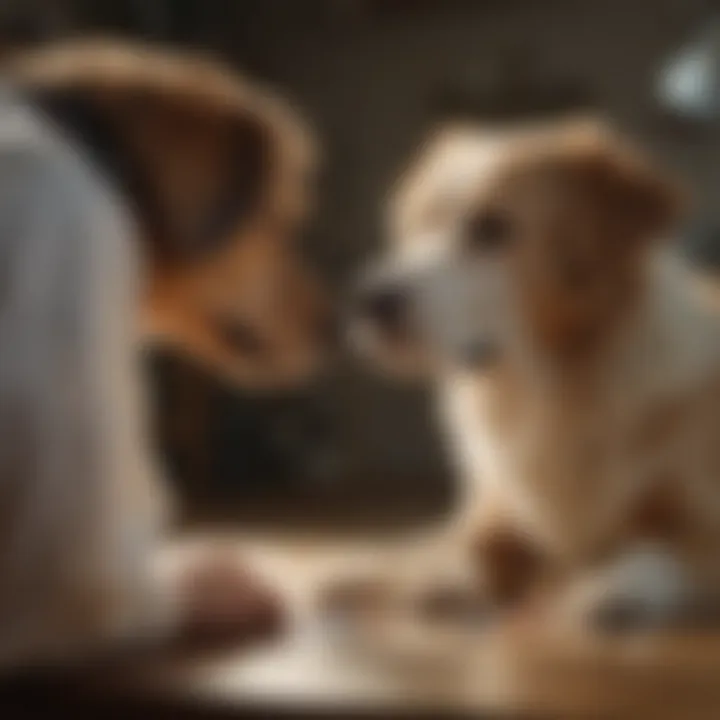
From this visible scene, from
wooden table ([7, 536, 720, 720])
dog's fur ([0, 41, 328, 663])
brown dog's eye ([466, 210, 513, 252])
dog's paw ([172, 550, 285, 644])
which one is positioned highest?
brown dog's eye ([466, 210, 513, 252])

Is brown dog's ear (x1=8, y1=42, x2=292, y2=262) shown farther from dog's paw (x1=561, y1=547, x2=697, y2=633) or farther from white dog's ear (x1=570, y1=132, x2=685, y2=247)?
dog's paw (x1=561, y1=547, x2=697, y2=633)

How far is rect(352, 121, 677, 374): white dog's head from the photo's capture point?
38.9 inches

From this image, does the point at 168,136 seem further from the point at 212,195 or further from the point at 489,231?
the point at 489,231

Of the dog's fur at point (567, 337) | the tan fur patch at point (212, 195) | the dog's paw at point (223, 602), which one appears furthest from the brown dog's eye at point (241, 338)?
the dog's paw at point (223, 602)

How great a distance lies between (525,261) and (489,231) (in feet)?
0.15

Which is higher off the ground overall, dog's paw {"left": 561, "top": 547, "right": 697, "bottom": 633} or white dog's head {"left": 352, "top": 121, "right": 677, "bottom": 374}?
white dog's head {"left": 352, "top": 121, "right": 677, "bottom": 374}

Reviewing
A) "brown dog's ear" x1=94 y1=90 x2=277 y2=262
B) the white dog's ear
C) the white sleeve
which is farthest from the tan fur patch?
the white dog's ear

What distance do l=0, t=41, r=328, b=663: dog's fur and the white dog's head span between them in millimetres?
95

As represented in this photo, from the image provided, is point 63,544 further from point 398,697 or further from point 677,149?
point 677,149

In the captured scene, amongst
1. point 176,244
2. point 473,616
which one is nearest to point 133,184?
point 176,244

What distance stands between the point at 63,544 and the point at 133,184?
26 cm

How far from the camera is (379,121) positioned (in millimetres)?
1061

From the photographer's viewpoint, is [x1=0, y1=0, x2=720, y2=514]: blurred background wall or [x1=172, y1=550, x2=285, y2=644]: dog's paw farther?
[x1=0, y1=0, x2=720, y2=514]: blurred background wall

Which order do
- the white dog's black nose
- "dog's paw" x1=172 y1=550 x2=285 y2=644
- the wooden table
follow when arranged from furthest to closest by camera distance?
the white dog's black nose → "dog's paw" x1=172 y1=550 x2=285 y2=644 → the wooden table
